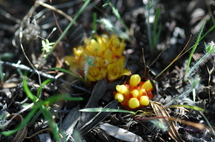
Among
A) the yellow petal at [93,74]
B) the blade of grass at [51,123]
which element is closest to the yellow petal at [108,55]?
the yellow petal at [93,74]

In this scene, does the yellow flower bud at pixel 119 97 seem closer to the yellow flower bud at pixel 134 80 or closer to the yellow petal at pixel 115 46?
the yellow flower bud at pixel 134 80

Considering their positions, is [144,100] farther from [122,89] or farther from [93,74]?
[93,74]

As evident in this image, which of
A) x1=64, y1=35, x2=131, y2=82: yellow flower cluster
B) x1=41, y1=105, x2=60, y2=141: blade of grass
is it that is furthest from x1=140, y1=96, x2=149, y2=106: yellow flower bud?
x1=41, y1=105, x2=60, y2=141: blade of grass

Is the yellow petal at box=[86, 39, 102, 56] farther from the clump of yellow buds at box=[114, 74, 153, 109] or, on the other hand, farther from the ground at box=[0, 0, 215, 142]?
the clump of yellow buds at box=[114, 74, 153, 109]

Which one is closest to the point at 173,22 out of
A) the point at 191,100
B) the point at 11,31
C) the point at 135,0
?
the point at 135,0

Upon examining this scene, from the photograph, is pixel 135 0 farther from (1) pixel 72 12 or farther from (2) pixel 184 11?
(1) pixel 72 12
